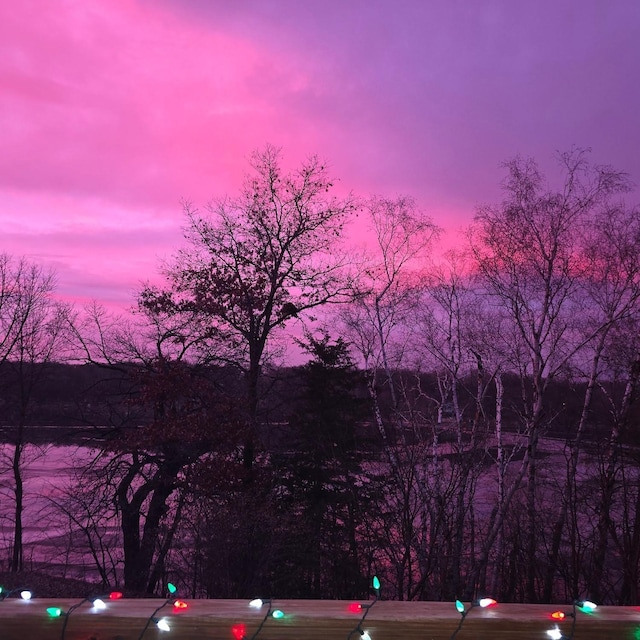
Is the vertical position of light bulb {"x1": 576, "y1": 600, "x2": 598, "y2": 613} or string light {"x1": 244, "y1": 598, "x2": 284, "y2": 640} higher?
light bulb {"x1": 576, "y1": 600, "x2": 598, "y2": 613}

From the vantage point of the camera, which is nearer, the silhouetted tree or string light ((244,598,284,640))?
string light ((244,598,284,640))

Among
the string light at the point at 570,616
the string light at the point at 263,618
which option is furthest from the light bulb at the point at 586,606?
the string light at the point at 263,618

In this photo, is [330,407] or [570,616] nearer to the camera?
[570,616]

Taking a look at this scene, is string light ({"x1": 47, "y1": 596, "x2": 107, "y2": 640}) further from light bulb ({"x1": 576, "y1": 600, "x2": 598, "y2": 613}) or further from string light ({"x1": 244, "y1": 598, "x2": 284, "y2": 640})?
light bulb ({"x1": 576, "y1": 600, "x2": 598, "y2": 613})

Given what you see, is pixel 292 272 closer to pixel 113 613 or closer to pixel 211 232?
pixel 211 232

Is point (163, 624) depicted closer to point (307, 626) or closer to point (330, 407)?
point (307, 626)

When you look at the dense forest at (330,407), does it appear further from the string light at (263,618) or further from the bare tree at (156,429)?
the string light at (263,618)

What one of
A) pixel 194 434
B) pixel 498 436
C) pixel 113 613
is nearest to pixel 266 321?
pixel 194 434

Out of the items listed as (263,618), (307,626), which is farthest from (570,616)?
(263,618)

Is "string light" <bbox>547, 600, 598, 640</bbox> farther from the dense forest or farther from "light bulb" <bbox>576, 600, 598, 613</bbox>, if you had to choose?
the dense forest

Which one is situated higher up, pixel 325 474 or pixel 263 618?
pixel 263 618

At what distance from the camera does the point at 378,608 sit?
4.69 feet

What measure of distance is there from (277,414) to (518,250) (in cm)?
738

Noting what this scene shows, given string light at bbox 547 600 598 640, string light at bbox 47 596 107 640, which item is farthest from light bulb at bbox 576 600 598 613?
string light at bbox 47 596 107 640
